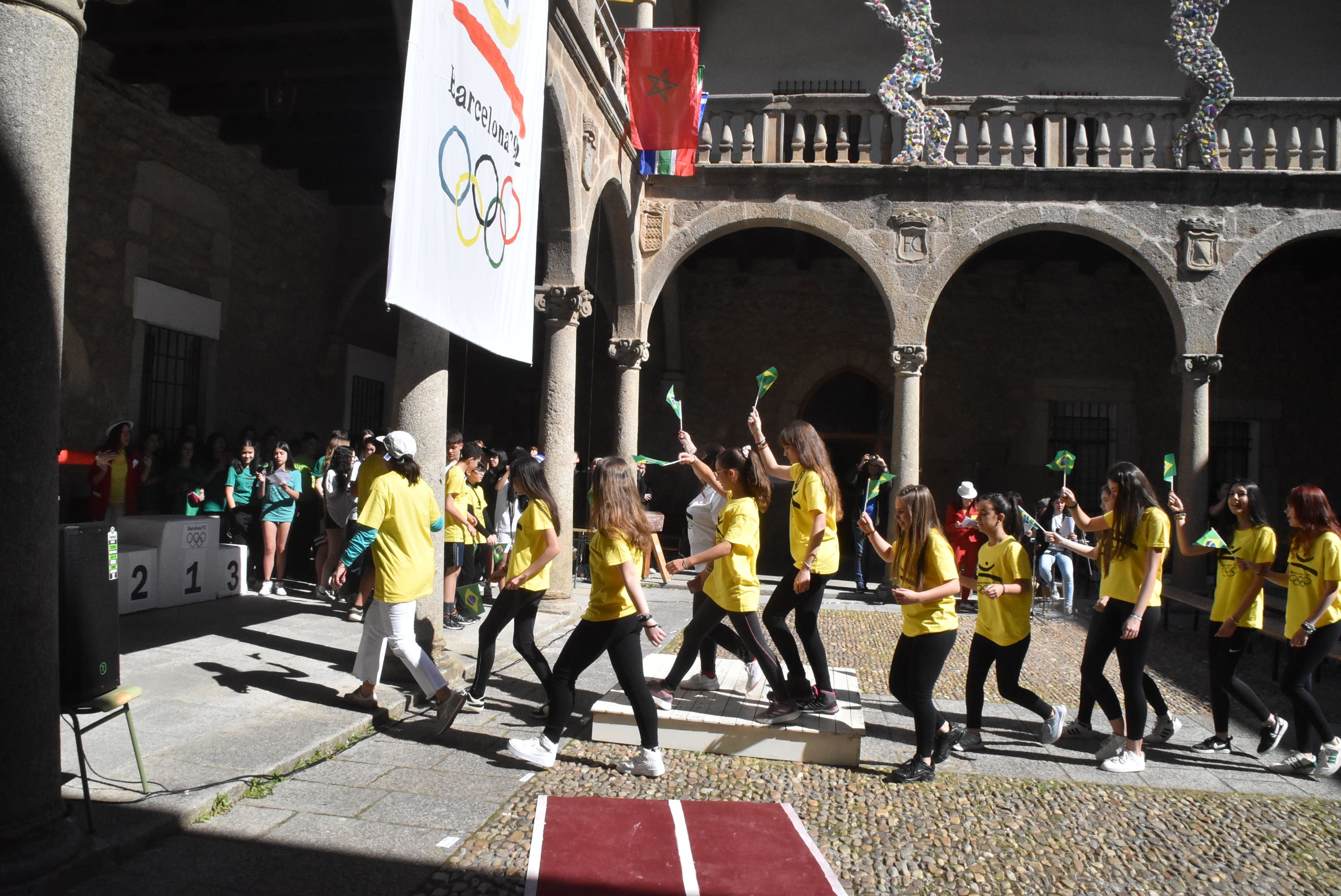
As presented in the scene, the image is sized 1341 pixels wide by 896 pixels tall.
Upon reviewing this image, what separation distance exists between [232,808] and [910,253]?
9.94 meters

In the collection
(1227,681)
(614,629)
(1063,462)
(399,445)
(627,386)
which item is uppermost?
(627,386)

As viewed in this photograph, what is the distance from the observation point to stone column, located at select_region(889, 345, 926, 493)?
1119 cm

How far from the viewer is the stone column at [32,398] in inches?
111

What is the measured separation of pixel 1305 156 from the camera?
500 inches

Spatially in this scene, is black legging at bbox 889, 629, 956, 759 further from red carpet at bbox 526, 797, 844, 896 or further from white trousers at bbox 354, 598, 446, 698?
white trousers at bbox 354, 598, 446, 698

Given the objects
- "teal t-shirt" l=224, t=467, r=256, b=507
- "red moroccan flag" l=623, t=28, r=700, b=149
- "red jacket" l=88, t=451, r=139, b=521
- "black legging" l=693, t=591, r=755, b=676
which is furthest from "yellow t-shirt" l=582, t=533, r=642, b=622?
"red moroccan flag" l=623, t=28, r=700, b=149

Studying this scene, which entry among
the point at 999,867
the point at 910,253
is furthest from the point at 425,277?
the point at 910,253

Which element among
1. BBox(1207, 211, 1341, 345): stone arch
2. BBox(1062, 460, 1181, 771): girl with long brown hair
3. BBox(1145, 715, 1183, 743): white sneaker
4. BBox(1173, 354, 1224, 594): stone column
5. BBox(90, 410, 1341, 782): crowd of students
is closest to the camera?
BBox(90, 410, 1341, 782): crowd of students

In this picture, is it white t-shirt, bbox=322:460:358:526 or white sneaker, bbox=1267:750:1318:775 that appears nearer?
white sneaker, bbox=1267:750:1318:775

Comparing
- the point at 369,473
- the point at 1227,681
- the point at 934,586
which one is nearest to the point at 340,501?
the point at 369,473

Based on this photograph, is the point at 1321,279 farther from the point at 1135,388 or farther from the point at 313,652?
the point at 313,652

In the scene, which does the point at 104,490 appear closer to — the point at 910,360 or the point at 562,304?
the point at 562,304

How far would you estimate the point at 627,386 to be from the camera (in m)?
11.6

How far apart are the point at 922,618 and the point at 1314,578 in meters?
2.26
